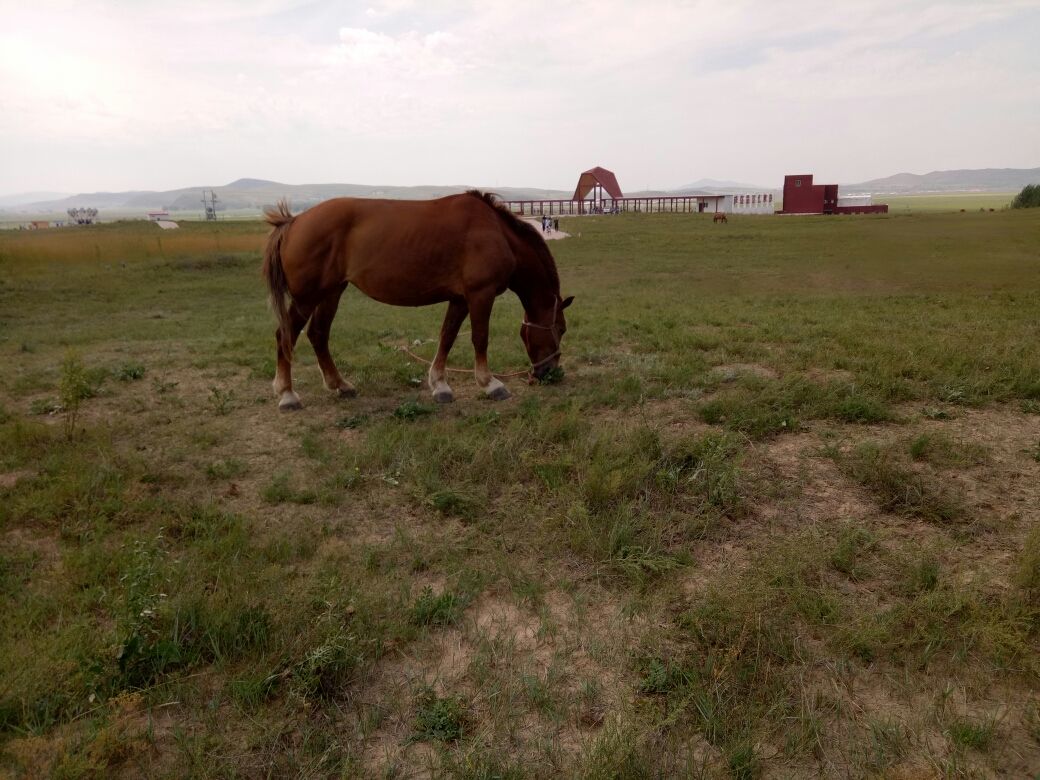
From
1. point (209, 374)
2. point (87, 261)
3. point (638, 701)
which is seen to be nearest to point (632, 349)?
point (209, 374)

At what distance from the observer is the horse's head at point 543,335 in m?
6.37

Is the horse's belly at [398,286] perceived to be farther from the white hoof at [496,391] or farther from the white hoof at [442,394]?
the white hoof at [496,391]

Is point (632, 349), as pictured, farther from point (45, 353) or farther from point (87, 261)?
point (87, 261)

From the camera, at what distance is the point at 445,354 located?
20.0 ft

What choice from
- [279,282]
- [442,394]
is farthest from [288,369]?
[442,394]

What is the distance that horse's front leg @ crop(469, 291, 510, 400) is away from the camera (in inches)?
228

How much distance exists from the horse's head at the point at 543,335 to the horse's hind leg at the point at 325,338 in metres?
1.98

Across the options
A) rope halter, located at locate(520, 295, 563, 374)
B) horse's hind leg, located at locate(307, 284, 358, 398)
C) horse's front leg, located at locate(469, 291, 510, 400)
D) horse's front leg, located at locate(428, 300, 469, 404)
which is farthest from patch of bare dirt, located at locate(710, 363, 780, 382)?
horse's hind leg, located at locate(307, 284, 358, 398)

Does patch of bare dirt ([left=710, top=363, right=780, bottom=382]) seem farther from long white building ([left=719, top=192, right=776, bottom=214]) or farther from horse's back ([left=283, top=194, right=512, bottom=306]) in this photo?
long white building ([left=719, top=192, right=776, bottom=214])

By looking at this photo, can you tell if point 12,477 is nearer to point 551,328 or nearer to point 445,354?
point 445,354

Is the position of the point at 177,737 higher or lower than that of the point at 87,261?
lower

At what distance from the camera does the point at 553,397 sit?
611 cm

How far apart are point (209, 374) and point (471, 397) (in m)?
3.40

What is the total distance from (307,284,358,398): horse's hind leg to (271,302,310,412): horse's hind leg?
18cm
